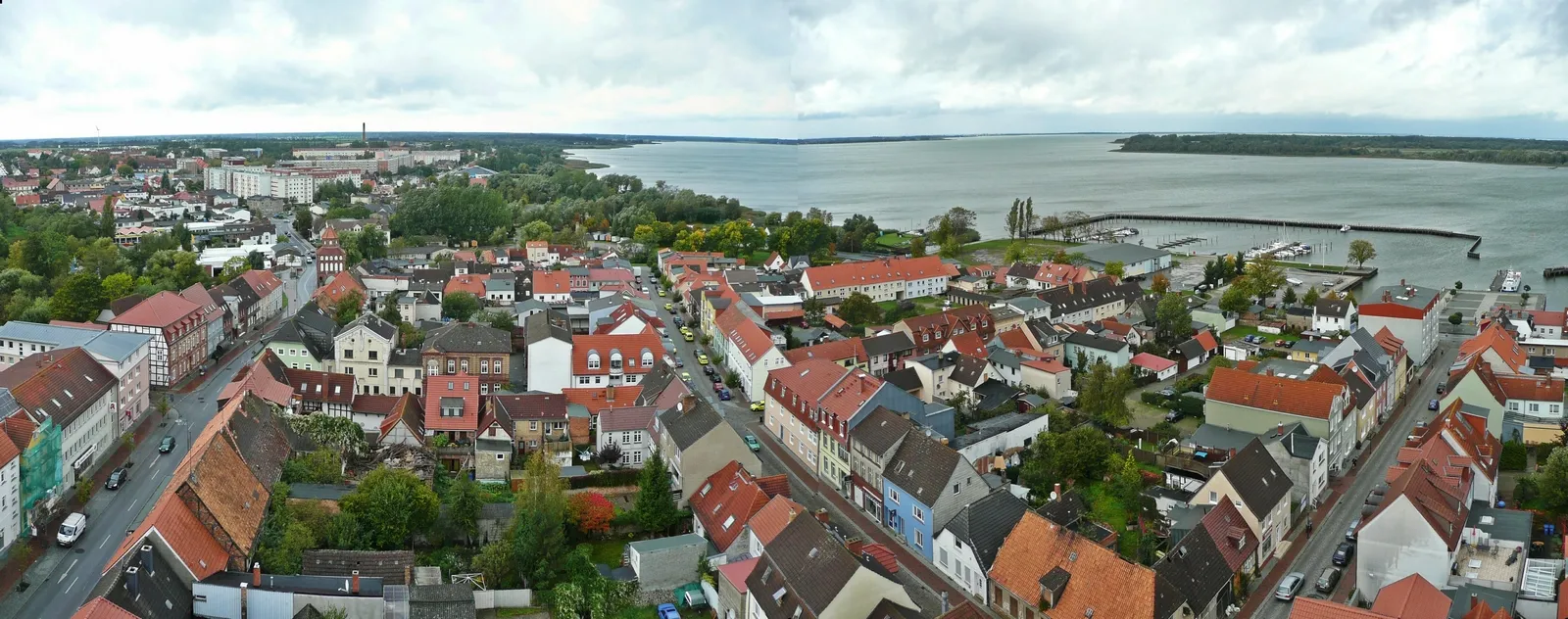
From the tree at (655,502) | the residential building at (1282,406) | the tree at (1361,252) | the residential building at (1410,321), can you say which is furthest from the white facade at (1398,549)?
the tree at (1361,252)

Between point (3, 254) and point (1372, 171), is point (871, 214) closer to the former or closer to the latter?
point (3, 254)

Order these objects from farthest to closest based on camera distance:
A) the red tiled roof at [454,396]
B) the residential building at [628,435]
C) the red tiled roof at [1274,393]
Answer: the red tiled roof at [454,396]
the residential building at [628,435]
the red tiled roof at [1274,393]

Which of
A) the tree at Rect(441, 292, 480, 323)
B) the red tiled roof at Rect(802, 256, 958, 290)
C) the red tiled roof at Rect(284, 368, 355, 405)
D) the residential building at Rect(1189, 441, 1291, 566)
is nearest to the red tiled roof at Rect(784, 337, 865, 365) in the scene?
the red tiled roof at Rect(284, 368, 355, 405)

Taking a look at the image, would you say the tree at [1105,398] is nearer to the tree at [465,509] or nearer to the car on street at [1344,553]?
the car on street at [1344,553]

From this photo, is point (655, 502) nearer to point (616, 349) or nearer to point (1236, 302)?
point (616, 349)

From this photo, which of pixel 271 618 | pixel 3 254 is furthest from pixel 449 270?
pixel 271 618

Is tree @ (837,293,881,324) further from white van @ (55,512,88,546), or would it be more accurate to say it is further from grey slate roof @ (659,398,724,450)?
white van @ (55,512,88,546)
